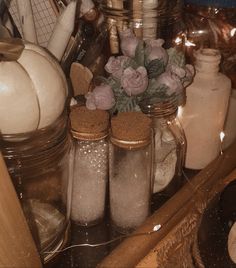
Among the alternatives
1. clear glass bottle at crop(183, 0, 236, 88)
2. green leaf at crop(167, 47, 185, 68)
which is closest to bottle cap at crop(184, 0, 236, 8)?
clear glass bottle at crop(183, 0, 236, 88)

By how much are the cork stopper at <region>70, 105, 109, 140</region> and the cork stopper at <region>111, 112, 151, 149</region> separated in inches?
0.5

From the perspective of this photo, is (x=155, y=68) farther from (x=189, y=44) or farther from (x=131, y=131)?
(x=189, y=44)

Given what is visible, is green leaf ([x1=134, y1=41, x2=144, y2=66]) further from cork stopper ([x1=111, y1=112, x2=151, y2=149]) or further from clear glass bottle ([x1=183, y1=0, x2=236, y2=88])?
clear glass bottle ([x1=183, y1=0, x2=236, y2=88])

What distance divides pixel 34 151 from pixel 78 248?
0.15 m

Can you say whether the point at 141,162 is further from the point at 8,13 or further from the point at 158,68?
the point at 8,13

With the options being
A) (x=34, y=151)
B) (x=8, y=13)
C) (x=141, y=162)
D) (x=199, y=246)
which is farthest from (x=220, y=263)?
(x=8, y=13)

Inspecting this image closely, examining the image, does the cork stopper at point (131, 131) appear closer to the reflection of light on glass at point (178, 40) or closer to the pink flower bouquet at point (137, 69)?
the pink flower bouquet at point (137, 69)

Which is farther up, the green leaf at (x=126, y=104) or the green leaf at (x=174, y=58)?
the green leaf at (x=174, y=58)

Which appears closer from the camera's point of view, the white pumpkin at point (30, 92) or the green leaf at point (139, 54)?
the white pumpkin at point (30, 92)

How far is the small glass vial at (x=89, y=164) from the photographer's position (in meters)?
0.52

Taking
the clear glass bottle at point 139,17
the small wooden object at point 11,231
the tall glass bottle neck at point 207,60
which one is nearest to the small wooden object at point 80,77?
the clear glass bottle at point 139,17

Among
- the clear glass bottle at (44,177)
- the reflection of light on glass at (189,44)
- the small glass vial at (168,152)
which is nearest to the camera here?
the clear glass bottle at (44,177)

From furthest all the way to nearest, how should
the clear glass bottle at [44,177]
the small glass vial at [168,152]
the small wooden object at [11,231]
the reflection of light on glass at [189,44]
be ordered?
1. the reflection of light on glass at [189,44]
2. the small glass vial at [168,152]
3. the clear glass bottle at [44,177]
4. the small wooden object at [11,231]

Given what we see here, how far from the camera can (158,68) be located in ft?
1.75
